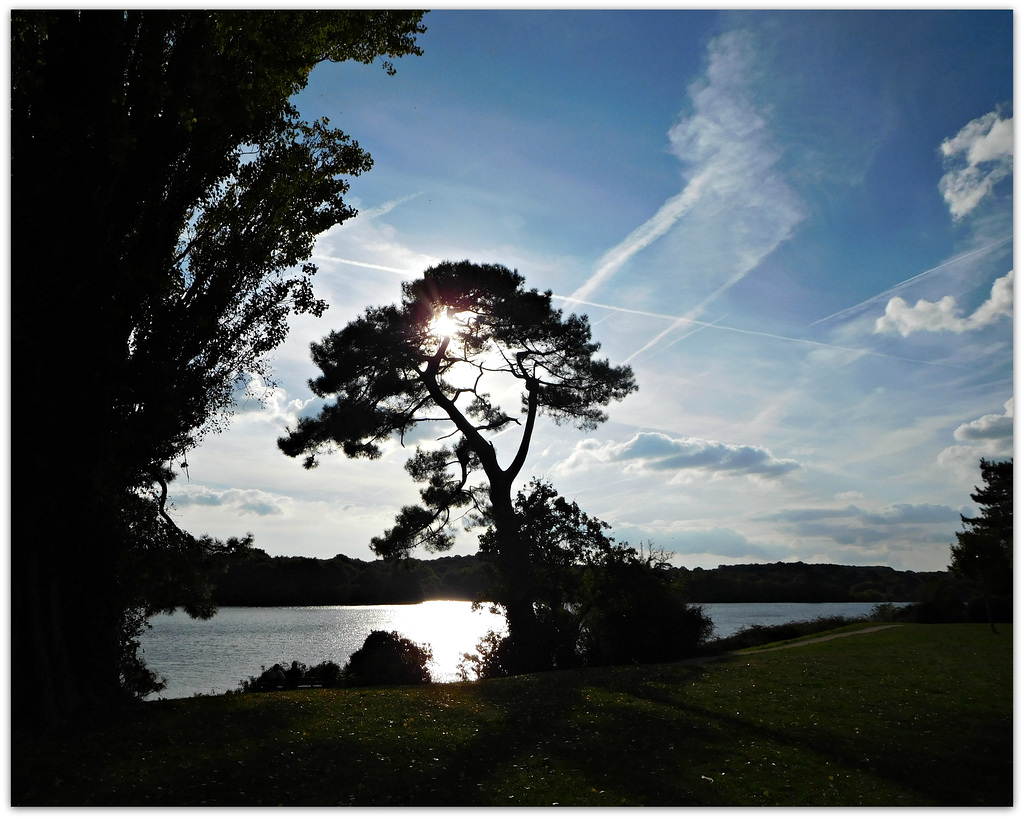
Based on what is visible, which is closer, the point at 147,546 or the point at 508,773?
the point at 508,773

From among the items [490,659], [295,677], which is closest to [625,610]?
[490,659]

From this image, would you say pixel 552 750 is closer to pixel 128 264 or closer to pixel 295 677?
pixel 128 264

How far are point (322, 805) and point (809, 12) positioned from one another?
399 inches

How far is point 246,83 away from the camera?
405 inches

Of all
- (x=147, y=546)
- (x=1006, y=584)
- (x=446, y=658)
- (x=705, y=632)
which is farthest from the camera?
(x=1006, y=584)

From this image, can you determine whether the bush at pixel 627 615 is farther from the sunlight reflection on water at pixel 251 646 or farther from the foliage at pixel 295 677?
the foliage at pixel 295 677

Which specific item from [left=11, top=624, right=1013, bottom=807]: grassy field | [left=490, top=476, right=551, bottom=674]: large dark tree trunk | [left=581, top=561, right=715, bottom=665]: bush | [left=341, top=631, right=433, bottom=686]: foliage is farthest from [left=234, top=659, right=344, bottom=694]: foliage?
[left=581, top=561, right=715, bottom=665]: bush

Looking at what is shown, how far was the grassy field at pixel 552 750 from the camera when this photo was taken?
586 centimetres

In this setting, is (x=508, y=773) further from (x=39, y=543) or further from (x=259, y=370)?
(x=259, y=370)

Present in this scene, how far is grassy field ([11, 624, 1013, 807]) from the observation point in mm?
5855

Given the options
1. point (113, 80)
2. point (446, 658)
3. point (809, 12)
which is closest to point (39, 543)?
point (113, 80)

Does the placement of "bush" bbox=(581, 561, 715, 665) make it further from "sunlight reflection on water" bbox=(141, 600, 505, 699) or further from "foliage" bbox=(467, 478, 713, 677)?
"sunlight reflection on water" bbox=(141, 600, 505, 699)

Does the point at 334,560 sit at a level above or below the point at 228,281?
below

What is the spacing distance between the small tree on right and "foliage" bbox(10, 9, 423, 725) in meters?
25.2
